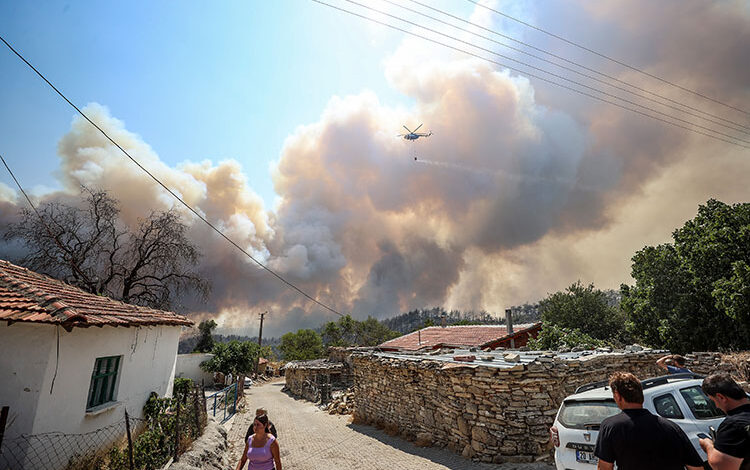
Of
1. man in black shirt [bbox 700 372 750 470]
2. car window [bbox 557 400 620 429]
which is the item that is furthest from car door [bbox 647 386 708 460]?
man in black shirt [bbox 700 372 750 470]

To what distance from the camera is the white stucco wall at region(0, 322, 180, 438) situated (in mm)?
6145

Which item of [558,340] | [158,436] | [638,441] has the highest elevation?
[558,340]

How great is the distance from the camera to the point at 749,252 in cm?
1786

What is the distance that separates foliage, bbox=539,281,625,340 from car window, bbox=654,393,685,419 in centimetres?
3185

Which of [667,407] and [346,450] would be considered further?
[346,450]

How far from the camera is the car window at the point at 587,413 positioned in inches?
207

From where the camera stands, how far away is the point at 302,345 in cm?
6575

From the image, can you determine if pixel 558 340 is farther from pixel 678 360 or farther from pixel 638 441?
pixel 638 441

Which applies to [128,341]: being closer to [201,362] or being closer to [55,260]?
[55,260]

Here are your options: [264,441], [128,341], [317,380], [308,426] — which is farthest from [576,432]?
[317,380]

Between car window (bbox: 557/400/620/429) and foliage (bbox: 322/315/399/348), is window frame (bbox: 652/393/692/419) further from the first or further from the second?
foliage (bbox: 322/315/399/348)

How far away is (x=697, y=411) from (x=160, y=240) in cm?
2838

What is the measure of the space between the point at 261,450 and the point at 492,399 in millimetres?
6040

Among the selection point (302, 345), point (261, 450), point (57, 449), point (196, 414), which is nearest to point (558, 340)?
point (196, 414)
